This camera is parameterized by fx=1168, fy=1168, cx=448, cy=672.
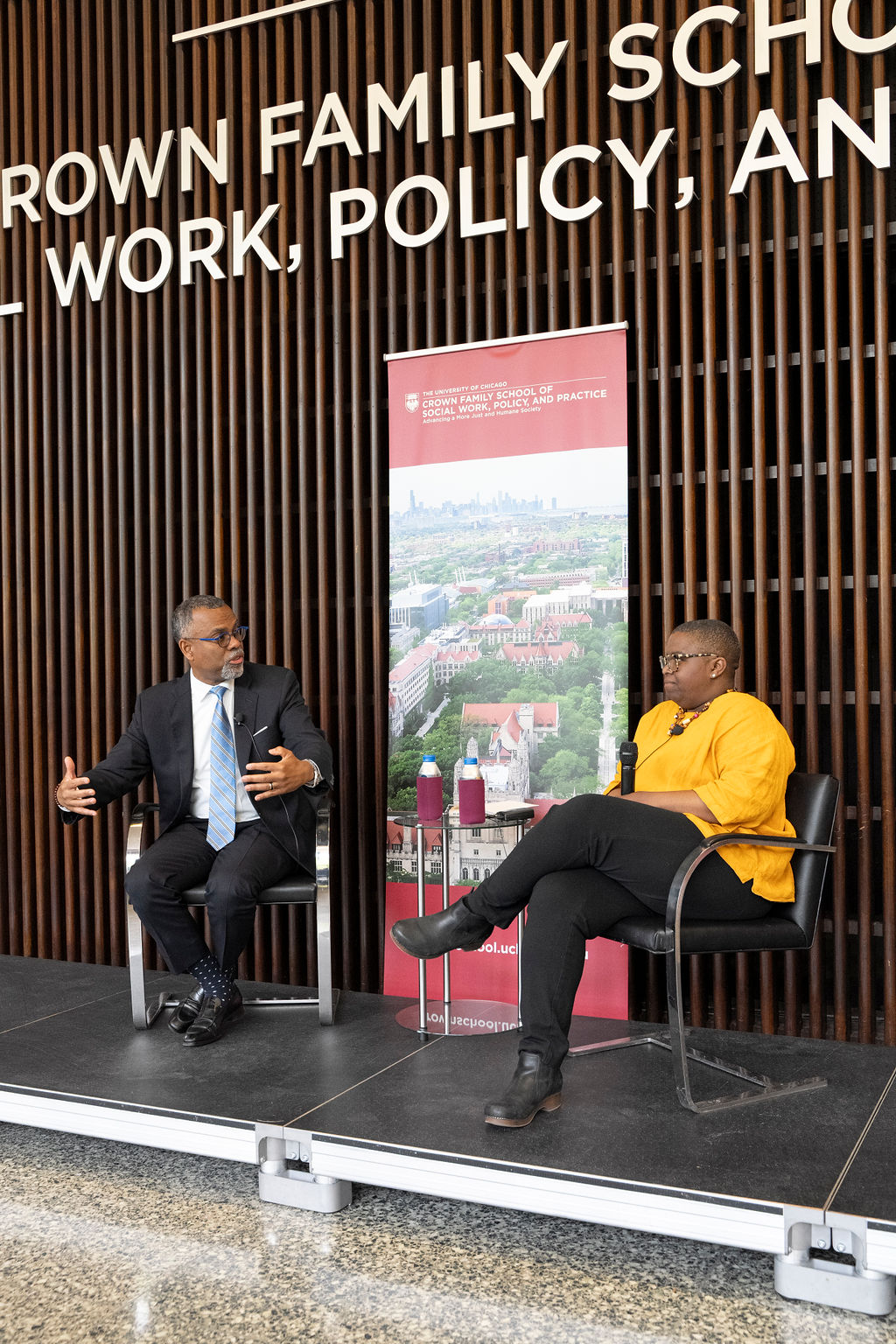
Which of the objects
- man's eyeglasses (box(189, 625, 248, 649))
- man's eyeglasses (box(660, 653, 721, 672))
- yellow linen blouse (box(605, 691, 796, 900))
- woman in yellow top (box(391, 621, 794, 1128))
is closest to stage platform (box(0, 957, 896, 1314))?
woman in yellow top (box(391, 621, 794, 1128))

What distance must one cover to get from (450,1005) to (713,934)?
130 centimetres

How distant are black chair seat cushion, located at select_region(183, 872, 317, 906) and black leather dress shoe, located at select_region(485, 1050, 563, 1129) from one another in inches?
40.7

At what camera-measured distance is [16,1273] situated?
8.46ft

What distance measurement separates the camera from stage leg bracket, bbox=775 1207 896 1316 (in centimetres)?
232

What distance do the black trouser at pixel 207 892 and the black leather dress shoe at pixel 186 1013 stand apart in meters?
0.10

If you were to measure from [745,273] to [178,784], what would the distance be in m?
2.61

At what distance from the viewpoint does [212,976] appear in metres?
3.69

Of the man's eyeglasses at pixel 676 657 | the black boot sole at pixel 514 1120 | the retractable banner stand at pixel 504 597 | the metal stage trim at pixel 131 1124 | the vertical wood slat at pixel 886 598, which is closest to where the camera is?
the black boot sole at pixel 514 1120

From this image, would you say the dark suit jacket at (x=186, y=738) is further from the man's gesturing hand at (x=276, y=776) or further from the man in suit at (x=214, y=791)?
the man's gesturing hand at (x=276, y=776)

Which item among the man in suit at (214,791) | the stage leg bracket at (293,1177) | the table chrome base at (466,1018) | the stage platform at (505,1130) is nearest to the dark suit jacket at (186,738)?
the man in suit at (214,791)

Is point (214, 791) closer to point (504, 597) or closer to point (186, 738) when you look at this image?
point (186, 738)

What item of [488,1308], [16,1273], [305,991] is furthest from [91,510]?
[488,1308]

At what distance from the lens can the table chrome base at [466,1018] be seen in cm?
371

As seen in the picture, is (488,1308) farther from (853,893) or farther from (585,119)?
(585,119)
